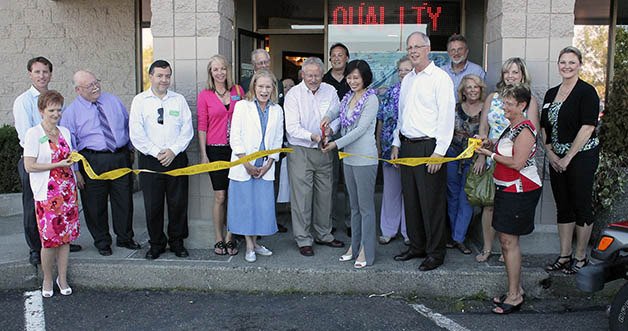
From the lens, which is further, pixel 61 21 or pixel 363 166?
pixel 61 21

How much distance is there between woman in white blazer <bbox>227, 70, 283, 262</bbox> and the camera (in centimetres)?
545

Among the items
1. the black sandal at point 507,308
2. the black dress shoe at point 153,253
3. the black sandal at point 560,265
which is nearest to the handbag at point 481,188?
the black sandal at point 560,265

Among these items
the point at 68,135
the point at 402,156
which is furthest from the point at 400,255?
the point at 68,135

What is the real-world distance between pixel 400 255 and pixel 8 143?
5.50m

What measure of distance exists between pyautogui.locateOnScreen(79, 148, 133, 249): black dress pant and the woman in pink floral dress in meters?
0.55

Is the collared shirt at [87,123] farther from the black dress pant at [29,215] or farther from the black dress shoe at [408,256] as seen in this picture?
the black dress shoe at [408,256]

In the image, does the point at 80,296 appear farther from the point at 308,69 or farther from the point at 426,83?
the point at 426,83

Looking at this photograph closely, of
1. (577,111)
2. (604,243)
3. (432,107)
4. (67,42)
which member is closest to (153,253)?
(432,107)

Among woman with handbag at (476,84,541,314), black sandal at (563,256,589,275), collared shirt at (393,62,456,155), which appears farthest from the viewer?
black sandal at (563,256,589,275)

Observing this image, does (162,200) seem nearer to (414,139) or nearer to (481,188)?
(414,139)

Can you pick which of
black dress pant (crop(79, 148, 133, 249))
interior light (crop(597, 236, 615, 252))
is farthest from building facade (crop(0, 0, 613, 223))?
interior light (crop(597, 236, 615, 252))

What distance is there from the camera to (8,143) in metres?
7.70

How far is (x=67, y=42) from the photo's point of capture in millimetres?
8805

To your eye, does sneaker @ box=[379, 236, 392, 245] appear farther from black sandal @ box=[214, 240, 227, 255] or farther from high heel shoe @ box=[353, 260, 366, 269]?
black sandal @ box=[214, 240, 227, 255]
